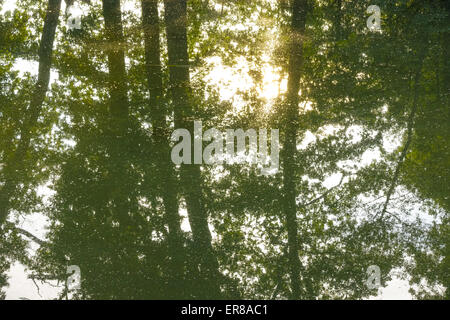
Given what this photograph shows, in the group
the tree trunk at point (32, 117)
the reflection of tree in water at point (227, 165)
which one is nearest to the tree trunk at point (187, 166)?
the reflection of tree in water at point (227, 165)

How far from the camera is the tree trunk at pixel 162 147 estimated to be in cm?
437

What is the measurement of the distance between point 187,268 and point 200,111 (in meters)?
4.38

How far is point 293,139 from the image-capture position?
724cm

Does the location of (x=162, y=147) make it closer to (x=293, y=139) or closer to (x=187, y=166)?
(x=187, y=166)

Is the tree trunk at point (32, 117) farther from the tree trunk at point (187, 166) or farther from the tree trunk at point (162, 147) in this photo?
the tree trunk at point (187, 166)

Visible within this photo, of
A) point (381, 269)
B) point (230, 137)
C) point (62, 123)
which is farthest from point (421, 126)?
point (62, 123)

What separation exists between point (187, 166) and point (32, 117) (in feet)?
11.4

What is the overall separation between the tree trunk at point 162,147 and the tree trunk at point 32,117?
1960 millimetres

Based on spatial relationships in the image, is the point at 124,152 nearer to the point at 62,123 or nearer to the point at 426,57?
the point at 62,123

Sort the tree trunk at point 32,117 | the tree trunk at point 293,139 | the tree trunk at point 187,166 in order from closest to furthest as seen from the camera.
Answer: the tree trunk at point 187,166 < the tree trunk at point 293,139 < the tree trunk at point 32,117

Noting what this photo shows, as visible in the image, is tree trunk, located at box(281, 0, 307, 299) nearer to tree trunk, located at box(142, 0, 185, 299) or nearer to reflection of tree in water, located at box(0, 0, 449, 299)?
reflection of tree in water, located at box(0, 0, 449, 299)

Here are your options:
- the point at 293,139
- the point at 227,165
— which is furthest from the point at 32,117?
the point at 293,139

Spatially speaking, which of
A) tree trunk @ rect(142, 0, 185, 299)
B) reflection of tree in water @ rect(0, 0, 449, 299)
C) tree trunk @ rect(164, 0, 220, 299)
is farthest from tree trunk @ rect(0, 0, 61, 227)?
tree trunk @ rect(164, 0, 220, 299)

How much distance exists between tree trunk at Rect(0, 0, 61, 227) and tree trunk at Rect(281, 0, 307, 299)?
340 centimetres
